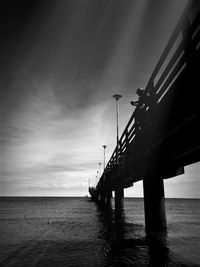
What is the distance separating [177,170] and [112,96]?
12.9m

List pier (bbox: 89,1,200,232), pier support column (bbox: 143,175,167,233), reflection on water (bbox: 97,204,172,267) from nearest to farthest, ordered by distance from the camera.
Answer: pier (bbox: 89,1,200,232) < reflection on water (bbox: 97,204,172,267) < pier support column (bbox: 143,175,167,233)

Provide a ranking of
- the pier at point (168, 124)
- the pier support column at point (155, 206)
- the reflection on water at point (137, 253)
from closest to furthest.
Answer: the pier at point (168, 124)
the reflection on water at point (137, 253)
the pier support column at point (155, 206)

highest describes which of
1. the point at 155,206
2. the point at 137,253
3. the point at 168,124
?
the point at 168,124

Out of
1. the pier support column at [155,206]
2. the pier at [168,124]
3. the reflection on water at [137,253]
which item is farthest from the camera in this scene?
the pier support column at [155,206]

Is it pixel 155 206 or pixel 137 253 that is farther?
pixel 155 206

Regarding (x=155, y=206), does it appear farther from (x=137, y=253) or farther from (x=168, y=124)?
(x=168, y=124)

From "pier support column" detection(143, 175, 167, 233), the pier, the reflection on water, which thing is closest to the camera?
the pier

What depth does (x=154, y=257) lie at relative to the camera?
965 centimetres

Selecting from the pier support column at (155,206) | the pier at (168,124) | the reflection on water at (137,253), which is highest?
the pier at (168,124)

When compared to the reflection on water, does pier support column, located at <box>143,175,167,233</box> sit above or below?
above

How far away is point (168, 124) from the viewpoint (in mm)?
6648

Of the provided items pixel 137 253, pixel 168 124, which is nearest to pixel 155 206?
pixel 137 253

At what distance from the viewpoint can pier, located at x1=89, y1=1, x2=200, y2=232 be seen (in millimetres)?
4898

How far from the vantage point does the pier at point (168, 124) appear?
490cm
